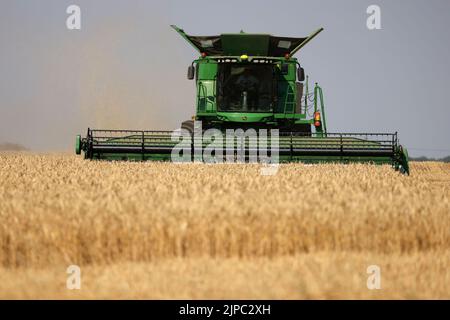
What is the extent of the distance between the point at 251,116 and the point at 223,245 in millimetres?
7629

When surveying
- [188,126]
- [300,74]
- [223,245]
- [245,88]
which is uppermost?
[300,74]

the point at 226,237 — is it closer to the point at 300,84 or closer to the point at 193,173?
the point at 193,173

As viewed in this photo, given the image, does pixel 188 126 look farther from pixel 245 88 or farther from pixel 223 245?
pixel 223 245

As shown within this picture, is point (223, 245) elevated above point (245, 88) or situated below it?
below

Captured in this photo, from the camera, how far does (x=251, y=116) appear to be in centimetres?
1313

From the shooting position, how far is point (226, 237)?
565 centimetres

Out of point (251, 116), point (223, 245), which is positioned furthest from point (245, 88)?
point (223, 245)

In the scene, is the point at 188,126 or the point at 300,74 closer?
the point at 300,74

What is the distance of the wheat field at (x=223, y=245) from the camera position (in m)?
4.73
